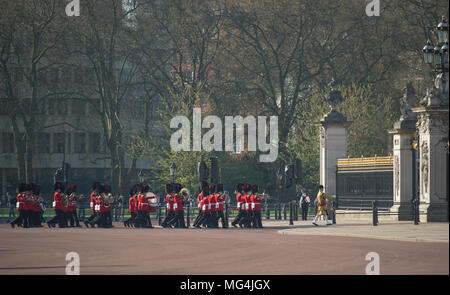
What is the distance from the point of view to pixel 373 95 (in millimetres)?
58688

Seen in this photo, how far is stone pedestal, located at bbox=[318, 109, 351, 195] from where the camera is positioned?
135 ft

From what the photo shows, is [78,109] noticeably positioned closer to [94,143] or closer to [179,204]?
[94,143]

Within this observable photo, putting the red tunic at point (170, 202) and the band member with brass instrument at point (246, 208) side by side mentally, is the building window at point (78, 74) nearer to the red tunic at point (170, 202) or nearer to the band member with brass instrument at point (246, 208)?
the red tunic at point (170, 202)

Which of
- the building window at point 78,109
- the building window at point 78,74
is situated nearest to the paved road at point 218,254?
the building window at point 78,74

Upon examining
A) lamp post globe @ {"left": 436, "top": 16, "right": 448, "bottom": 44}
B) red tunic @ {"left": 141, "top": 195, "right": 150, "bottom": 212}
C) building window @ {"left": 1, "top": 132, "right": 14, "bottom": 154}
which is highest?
lamp post globe @ {"left": 436, "top": 16, "right": 448, "bottom": 44}

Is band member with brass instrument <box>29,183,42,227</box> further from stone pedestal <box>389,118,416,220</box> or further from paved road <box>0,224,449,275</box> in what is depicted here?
stone pedestal <box>389,118,416,220</box>

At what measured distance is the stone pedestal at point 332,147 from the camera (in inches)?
1620

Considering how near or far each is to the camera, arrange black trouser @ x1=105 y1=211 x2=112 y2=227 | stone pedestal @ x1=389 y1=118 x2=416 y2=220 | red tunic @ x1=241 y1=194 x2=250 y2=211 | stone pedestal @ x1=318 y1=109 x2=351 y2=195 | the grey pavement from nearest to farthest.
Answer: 1. the grey pavement
2. stone pedestal @ x1=389 y1=118 x2=416 y2=220
3. red tunic @ x1=241 y1=194 x2=250 y2=211
4. black trouser @ x1=105 y1=211 x2=112 y2=227
5. stone pedestal @ x1=318 y1=109 x2=351 y2=195

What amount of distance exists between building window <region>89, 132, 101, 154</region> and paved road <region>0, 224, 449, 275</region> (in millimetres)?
55222

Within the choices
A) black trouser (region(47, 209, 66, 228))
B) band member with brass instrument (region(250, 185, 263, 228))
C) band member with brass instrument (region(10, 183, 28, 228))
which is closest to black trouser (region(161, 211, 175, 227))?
band member with brass instrument (region(250, 185, 263, 228))

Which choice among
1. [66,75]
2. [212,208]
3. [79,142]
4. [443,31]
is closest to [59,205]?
[212,208]

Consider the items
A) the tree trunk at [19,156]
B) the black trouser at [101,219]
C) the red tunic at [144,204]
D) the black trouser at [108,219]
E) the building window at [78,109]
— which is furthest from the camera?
the building window at [78,109]

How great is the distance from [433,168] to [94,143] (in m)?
57.1

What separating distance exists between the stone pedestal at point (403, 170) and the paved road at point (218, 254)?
7712 mm
